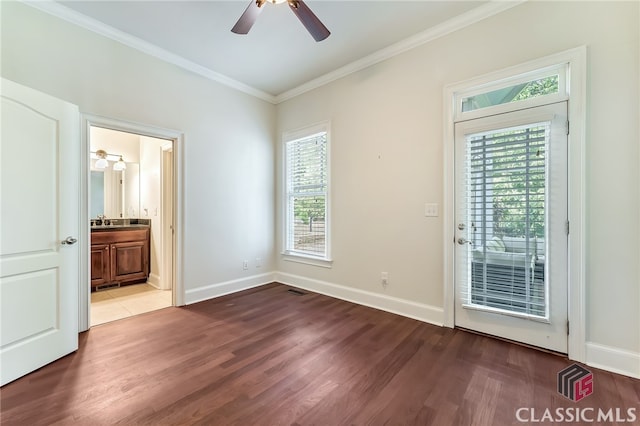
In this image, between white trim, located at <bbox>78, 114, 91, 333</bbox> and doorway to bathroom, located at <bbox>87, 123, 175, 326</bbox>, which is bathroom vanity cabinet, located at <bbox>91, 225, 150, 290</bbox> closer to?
doorway to bathroom, located at <bbox>87, 123, 175, 326</bbox>

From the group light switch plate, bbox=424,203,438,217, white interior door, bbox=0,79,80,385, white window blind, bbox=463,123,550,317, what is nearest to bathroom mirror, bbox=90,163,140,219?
white interior door, bbox=0,79,80,385

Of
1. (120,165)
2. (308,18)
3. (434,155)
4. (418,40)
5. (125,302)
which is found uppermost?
(418,40)

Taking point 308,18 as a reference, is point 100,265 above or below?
below

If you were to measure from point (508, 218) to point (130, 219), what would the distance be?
557 cm

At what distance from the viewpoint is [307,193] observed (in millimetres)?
4156

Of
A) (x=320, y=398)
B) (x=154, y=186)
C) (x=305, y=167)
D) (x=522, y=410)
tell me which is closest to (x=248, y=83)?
(x=305, y=167)

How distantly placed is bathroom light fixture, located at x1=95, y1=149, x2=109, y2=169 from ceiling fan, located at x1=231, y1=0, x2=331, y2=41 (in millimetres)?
3743

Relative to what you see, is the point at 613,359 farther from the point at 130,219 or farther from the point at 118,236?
the point at 130,219

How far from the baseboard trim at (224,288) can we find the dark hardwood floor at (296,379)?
0.65 meters

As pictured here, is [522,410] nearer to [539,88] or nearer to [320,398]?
[320,398]

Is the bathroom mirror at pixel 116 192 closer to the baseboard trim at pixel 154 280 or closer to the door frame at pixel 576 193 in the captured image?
the baseboard trim at pixel 154 280

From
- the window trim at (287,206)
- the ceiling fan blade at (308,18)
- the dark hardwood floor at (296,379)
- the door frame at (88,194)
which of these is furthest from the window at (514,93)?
the door frame at (88,194)

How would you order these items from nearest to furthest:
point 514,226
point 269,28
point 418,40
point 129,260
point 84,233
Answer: point 514,226
point 84,233
point 269,28
point 418,40
point 129,260

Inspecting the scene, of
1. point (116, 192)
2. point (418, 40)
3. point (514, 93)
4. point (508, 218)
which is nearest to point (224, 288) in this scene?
point (116, 192)
